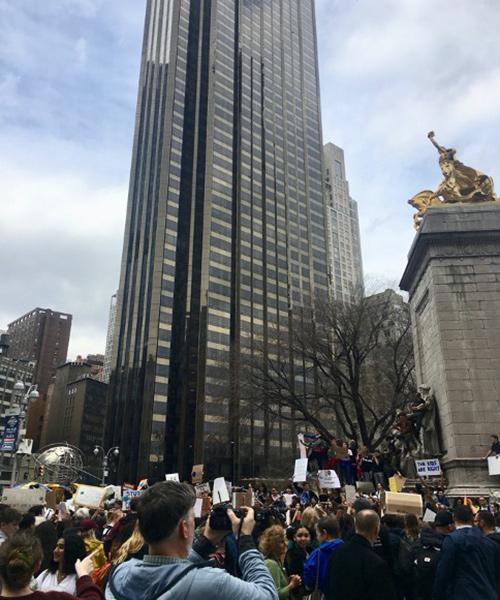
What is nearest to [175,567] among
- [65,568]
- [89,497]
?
[65,568]

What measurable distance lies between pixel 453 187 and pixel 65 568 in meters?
19.8

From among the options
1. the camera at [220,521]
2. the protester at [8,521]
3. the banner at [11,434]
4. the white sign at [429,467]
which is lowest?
the protester at [8,521]

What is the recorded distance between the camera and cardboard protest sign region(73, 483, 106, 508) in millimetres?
12828

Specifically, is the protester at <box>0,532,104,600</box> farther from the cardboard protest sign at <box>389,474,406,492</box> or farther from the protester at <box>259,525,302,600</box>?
the cardboard protest sign at <box>389,474,406,492</box>

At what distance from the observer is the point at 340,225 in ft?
579

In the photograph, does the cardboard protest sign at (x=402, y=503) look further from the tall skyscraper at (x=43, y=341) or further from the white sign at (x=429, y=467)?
the tall skyscraper at (x=43, y=341)

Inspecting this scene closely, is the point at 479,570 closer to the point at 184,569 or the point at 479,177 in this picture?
the point at 184,569

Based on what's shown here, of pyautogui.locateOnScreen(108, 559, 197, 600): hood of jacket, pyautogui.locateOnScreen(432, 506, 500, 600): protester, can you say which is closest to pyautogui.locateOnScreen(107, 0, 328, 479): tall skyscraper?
pyautogui.locateOnScreen(432, 506, 500, 600): protester

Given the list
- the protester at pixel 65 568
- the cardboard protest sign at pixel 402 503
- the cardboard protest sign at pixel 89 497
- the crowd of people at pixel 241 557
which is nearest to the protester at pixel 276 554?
the crowd of people at pixel 241 557

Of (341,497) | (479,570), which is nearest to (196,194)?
(341,497)

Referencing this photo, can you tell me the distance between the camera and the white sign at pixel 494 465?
1482 cm

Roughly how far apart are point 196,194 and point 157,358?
3556 centimetres

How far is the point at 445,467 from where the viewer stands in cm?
1686

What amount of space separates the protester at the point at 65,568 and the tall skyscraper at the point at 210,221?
241 ft
